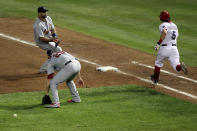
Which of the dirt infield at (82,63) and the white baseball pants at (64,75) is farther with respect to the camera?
the dirt infield at (82,63)

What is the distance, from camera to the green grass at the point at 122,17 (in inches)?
847


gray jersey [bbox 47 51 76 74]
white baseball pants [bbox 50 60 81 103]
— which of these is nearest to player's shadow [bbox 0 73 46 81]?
gray jersey [bbox 47 51 76 74]

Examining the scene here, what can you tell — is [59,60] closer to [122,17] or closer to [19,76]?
[19,76]

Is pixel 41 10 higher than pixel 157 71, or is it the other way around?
pixel 41 10

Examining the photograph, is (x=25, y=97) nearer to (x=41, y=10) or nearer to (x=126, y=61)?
(x=41, y=10)

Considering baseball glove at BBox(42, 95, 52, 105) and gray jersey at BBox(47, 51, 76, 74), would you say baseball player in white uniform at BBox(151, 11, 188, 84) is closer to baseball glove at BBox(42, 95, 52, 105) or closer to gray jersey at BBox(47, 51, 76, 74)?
gray jersey at BBox(47, 51, 76, 74)

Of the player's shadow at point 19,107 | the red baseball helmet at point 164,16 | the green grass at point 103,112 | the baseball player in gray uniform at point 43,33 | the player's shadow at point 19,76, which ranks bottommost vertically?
the player's shadow at point 19,76

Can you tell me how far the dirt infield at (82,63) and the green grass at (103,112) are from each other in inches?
35.0

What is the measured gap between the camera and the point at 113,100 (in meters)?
14.0

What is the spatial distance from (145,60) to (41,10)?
4.66m

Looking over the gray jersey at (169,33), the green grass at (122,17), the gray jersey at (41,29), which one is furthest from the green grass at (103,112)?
the green grass at (122,17)

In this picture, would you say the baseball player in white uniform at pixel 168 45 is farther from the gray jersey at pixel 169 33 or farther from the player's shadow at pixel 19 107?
the player's shadow at pixel 19 107

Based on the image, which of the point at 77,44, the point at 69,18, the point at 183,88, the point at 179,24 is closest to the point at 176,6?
the point at 179,24

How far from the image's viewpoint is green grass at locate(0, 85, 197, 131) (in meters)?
11.7
